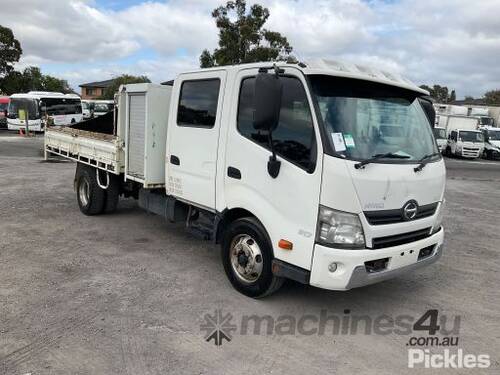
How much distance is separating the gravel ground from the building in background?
3538 inches

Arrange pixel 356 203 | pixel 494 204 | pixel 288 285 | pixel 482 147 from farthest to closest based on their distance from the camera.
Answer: pixel 482 147 → pixel 494 204 → pixel 288 285 → pixel 356 203

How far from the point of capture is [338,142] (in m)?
3.74

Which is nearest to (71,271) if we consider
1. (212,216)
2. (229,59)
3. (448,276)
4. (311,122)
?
(212,216)

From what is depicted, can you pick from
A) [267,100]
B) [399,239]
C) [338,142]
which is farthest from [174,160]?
[399,239]

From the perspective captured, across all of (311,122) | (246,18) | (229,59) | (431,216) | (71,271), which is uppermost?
(246,18)

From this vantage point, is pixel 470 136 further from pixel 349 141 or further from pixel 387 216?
pixel 349 141

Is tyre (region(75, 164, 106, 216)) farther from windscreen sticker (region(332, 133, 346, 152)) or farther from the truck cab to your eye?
the truck cab

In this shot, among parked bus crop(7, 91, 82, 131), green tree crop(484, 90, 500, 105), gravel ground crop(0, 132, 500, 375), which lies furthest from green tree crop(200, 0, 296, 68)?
green tree crop(484, 90, 500, 105)

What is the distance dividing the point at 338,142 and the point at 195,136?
1.92 meters

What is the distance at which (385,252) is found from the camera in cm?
387

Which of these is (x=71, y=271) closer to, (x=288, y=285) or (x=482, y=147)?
(x=288, y=285)

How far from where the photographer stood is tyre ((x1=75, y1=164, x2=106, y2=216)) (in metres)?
7.46

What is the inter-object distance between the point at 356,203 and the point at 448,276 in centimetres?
270

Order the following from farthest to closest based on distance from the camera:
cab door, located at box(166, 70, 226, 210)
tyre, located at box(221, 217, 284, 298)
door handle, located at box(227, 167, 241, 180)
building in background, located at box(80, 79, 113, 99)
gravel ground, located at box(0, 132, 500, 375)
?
building in background, located at box(80, 79, 113, 99) → cab door, located at box(166, 70, 226, 210) → door handle, located at box(227, 167, 241, 180) → tyre, located at box(221, 217, 284, 298) → gravel ground, located at box(0, 132, 500, 375)
